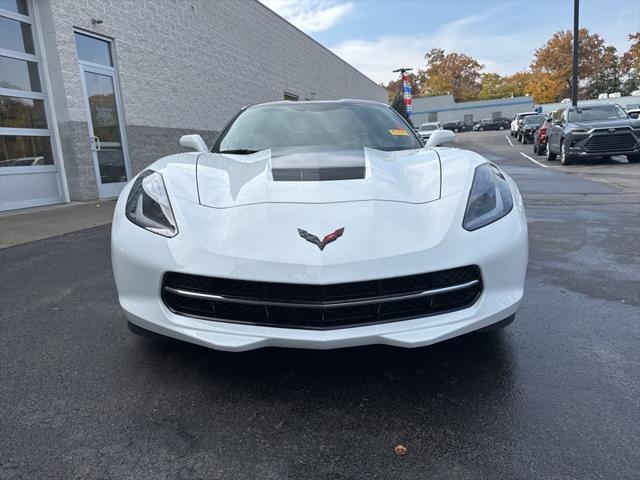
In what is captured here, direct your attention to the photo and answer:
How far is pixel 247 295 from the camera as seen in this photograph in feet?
5.80

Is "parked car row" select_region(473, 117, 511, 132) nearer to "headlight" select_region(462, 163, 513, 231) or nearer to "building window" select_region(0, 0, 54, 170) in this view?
"building window" select_region(0, 0, 54, 170)

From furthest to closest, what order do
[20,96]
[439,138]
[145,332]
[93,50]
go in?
[93,50]
[20,96]
[439,138]
[145,332]

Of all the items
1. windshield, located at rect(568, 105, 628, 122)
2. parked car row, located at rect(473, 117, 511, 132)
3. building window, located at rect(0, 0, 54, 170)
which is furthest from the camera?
parked car row, located at rect(473, 117, 511, 132)

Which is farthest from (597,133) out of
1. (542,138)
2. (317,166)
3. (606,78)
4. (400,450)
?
(606,78)

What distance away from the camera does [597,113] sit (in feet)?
41.6

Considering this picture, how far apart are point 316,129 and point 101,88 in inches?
304

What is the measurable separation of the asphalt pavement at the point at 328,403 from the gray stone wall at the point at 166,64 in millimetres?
6707

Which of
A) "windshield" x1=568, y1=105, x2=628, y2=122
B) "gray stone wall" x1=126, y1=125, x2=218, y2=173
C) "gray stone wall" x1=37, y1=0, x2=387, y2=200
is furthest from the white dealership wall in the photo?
"gray stone wall" x1=126, y1=125, x2=218, y2=173

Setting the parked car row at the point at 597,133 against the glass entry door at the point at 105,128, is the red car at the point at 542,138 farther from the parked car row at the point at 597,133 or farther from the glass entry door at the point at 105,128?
the glass entry door at the point at 105,128

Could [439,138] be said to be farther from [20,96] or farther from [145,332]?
[20,96]

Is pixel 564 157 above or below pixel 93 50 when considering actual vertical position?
below

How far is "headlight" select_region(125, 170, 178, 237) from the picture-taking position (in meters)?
1.94

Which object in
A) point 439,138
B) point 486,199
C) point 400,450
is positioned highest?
point 439,138

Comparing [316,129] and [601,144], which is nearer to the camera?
[316,129]
